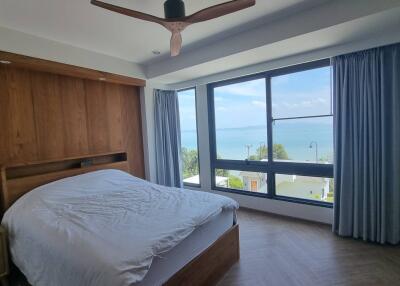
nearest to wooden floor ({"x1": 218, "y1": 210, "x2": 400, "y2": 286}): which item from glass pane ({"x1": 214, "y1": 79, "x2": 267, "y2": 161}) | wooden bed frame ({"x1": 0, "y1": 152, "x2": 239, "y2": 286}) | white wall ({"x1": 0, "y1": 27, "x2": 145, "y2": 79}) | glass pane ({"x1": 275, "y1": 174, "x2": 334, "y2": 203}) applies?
wooden bed frame ({"x1": 0, "y1": 152, "x2": 239, "y2": 286})

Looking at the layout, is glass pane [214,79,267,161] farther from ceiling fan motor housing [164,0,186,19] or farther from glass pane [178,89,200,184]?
ceiling fan motor housing [164,0,186,19]

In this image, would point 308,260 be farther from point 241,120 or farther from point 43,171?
point 43,171

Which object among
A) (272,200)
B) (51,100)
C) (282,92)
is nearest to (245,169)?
(272,200)

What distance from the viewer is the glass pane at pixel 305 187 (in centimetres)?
305

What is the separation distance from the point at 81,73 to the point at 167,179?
88.3 inches

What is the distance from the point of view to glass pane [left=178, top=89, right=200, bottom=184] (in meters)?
4.32

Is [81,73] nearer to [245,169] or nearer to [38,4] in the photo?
[38,4]

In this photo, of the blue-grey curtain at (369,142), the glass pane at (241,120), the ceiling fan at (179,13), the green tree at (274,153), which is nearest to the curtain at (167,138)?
the glass pane at (241,120)

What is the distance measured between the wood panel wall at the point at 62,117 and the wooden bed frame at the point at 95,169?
13cm

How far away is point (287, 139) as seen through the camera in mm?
3322

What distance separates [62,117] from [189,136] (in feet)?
7.40

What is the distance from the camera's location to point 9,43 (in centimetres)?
229

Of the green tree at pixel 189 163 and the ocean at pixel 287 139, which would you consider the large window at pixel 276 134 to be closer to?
the ocean at pixel 287 139

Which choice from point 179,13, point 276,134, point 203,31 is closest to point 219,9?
point 179,13
